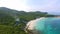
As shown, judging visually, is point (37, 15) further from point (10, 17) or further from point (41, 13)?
→ point (10, 17)

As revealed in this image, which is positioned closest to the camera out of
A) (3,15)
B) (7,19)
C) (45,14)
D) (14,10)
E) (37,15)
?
(7,19)

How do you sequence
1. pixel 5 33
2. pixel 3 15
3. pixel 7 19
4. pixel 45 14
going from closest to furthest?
pixel 5 33 < pixel 7 19 < pixel 3 15 < pixel 45 14

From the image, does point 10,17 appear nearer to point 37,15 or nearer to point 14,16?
point 14,16

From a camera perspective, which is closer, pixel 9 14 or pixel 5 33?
pixel 5 33

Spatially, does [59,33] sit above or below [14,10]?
below

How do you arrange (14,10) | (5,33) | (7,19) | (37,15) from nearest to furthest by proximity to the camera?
(5,33) → (7,19) → (14,10) → (37,15)

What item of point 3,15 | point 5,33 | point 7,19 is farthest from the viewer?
point 3,15

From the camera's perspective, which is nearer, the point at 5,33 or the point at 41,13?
the point at 5,33

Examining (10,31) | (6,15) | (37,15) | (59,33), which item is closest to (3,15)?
(6,15)

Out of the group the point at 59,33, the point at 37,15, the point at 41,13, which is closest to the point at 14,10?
the point at 59,33
